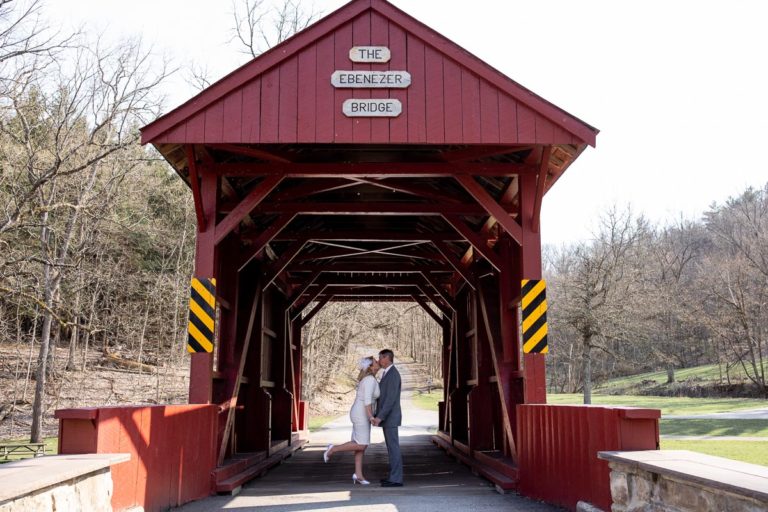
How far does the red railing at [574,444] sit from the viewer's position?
211 inches

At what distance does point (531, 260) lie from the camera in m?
8.72

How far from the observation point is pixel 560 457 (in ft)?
22.0

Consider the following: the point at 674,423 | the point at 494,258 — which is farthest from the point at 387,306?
the point at 494,258

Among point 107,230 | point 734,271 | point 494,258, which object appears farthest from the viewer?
point 734,271

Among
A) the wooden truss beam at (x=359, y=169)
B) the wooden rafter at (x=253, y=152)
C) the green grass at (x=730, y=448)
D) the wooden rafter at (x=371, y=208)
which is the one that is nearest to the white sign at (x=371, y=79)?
the wooden truss beam at (x=359, y=169)

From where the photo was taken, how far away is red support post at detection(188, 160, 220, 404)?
825cm

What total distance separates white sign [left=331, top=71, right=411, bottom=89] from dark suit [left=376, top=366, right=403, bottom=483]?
324 centimetres

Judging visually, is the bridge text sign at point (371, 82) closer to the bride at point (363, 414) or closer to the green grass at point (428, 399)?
the bride at point (363, 414)

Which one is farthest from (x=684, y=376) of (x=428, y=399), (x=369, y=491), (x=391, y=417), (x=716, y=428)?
(x=369, y=491)

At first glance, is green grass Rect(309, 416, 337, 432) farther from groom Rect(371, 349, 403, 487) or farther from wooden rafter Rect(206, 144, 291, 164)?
wooden rafter Rect(206, 144, 291, 164)

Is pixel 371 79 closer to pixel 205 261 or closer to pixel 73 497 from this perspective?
pixel 205 261

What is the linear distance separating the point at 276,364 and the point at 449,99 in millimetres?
8293

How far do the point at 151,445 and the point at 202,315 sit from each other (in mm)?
2386

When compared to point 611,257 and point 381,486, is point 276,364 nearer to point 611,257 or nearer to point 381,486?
point 381,486
